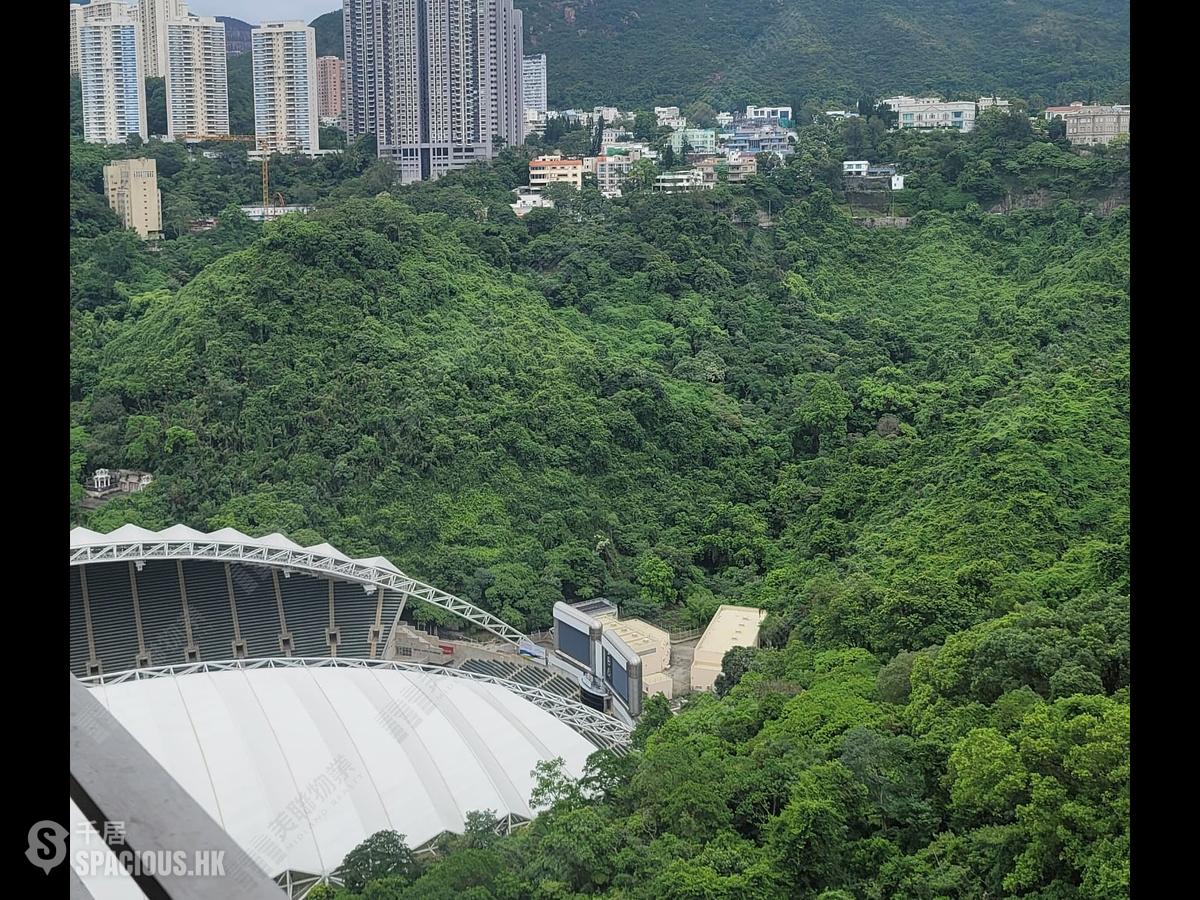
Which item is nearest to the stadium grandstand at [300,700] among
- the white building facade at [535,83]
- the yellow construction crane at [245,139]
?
the yellow construction crane at [245,139]

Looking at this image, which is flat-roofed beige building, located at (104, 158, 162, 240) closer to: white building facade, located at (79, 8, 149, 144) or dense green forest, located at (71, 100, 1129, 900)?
dense green forest, located at (71, 100, 1129, 900)

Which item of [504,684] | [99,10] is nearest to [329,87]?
[99,10]

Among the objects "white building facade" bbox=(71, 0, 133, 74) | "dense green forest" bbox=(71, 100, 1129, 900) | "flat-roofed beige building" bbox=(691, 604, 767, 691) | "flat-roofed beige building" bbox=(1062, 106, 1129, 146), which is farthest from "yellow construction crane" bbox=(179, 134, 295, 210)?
"flat-roofed beige building" bbox=(691, 604, 767, 691)

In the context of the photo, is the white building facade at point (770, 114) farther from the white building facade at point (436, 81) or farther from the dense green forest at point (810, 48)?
the white building facade at point (436, 81)
